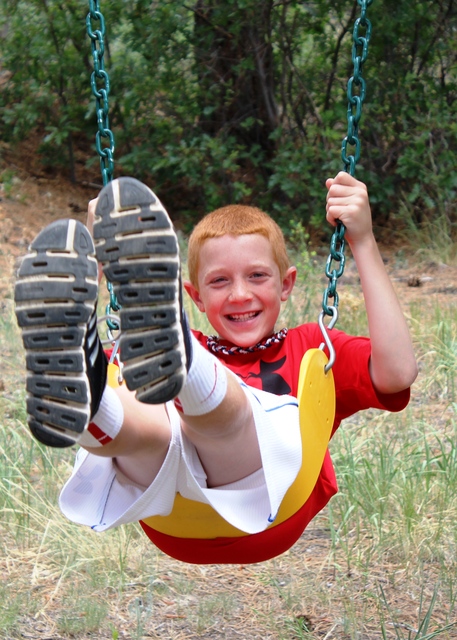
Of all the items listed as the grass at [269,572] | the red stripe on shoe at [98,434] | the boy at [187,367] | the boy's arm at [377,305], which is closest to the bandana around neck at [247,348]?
the boy at [187,367]

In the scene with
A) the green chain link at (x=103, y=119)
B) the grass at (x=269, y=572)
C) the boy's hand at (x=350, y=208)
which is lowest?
the grass at (x=269, y=572)

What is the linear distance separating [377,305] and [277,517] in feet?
1.74

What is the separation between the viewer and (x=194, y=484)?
1.86 metres

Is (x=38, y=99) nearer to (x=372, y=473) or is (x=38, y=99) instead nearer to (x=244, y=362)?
(x=372, y=473)

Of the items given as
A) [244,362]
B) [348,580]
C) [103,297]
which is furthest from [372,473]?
[103,297]

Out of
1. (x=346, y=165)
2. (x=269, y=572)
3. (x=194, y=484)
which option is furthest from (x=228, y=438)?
(x=269, y=572)

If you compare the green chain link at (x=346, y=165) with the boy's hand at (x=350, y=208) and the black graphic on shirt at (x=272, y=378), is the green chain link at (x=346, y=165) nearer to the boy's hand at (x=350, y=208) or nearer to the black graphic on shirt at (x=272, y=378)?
→ the boy's hand at (x=350, y=208)

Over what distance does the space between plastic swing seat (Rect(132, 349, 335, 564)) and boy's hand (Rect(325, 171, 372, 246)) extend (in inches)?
12.6

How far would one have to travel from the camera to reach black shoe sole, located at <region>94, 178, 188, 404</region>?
1554 mm

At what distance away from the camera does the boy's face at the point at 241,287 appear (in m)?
2.22

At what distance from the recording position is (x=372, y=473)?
317cm

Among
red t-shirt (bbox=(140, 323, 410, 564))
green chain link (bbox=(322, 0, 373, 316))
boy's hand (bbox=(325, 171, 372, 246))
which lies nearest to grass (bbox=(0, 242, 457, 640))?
red t-shirt (bbox=(140, 323, 410, 564))

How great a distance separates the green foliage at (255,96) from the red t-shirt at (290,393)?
4.31 m

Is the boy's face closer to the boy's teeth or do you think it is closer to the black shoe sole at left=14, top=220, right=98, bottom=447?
the boy's teeth
